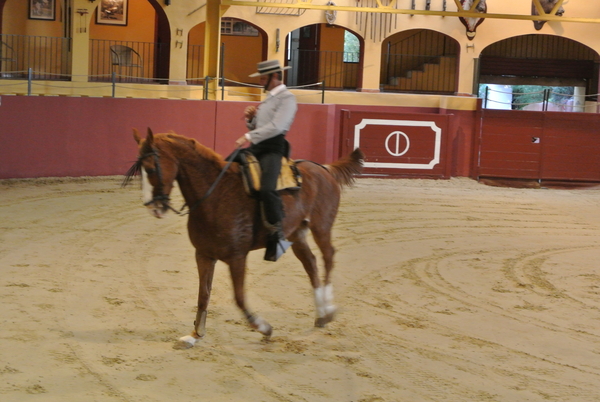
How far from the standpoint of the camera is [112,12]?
20844 millimetres

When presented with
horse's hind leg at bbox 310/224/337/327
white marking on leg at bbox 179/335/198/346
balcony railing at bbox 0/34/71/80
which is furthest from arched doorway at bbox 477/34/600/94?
white marking on leg at bbox 179/335/198/346

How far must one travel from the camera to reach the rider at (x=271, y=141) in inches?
214

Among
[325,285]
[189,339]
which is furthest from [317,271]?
[189,339]

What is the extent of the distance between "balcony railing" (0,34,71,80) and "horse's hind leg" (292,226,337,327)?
14.1 meters

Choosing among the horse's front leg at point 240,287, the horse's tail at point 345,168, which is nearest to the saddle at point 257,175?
the horse's front leg at point 240,287

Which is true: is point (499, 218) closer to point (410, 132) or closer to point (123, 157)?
point (410, 132)

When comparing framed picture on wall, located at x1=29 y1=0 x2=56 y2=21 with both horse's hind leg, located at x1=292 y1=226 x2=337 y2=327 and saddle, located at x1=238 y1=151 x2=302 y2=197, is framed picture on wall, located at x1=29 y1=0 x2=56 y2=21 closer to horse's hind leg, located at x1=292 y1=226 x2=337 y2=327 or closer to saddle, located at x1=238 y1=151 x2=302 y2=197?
horse's hind leg, located at x1=292 y1=226 x2=337 y2=327

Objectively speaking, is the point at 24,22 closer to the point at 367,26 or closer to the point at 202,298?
the point at 367,26

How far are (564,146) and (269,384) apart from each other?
13.5m

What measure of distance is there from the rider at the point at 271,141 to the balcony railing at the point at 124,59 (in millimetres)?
14333

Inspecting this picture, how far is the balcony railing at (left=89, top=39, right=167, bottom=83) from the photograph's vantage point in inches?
774

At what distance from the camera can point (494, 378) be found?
16.2 feet

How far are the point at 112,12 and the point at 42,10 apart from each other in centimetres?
189

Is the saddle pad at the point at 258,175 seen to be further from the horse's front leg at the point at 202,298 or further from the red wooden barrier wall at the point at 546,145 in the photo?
the red wooden barrier wall at the point at 546,145
